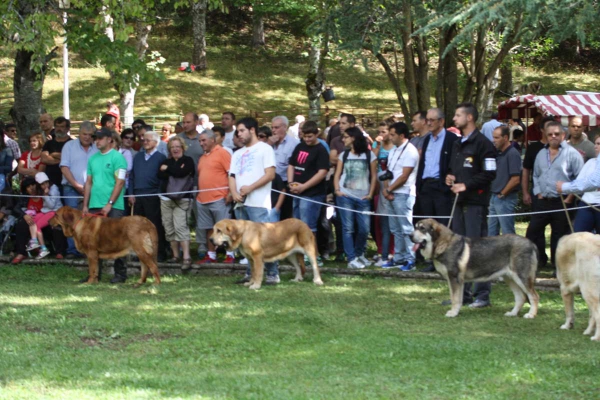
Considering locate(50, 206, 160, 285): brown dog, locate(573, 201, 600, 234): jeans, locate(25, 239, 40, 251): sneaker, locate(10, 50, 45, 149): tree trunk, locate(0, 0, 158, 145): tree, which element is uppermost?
locate(0, 0, 158, 145): tree

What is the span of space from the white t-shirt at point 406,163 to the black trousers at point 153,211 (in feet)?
12.0

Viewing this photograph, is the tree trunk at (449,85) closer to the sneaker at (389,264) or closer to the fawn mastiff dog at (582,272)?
the sneaker at (389,264)

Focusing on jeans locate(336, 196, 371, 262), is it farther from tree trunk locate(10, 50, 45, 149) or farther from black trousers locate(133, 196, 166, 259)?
tree trunk locate(10, 50, 45, 149)

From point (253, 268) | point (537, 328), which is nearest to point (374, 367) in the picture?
point (537, 328)

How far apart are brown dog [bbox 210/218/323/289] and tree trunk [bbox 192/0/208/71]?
104ft

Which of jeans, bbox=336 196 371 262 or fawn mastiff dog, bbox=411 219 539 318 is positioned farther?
jeans, bbox=336 196 371 262

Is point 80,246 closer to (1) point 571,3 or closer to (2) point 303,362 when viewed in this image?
(2) point 303,362

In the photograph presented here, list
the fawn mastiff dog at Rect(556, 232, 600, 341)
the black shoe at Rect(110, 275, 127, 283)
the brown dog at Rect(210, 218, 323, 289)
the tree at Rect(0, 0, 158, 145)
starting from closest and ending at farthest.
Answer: the fawn mastiff dog at Rect(556, 232, 600, 341) → the brown dog at Rect(210, 218, 323, 289) → the black shoe at Rect(110, 275, 127, 283) → the tree at Rect(0, 0, 158, 145)

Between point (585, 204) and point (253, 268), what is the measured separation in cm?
431

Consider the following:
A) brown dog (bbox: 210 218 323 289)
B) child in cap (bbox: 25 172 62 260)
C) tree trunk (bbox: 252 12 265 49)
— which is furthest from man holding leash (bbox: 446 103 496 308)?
tree trunk (bbox: 252 12 265 49)

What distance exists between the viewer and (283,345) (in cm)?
779

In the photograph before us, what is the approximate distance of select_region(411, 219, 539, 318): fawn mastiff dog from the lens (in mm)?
9125

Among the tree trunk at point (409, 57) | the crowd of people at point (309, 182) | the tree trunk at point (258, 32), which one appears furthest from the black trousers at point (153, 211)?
the tree trunk at point (258, 32)

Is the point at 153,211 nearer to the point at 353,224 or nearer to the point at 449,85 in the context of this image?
the point at 353,224
